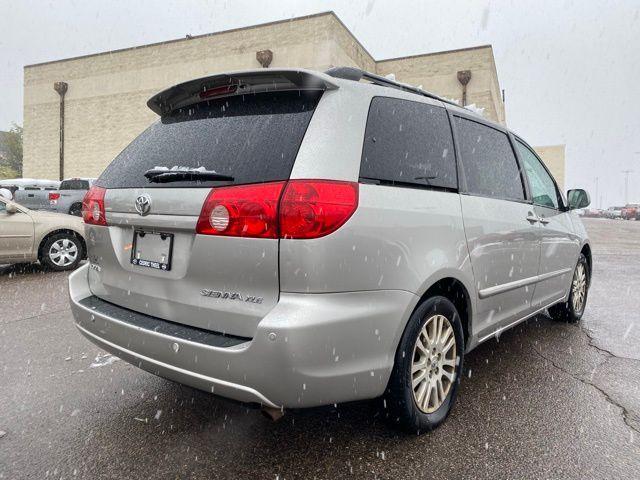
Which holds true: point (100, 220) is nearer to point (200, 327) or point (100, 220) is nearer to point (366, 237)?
point (200, 327)

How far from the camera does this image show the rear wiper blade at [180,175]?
205 cm

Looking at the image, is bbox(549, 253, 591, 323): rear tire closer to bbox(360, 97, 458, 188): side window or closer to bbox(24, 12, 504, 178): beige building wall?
bbox(360, 97, 458, 188): side window

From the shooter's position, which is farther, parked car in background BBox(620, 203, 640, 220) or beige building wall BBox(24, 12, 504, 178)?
parked car in background BBox(620, 203, 640, 220)

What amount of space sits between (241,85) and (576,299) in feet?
13.3

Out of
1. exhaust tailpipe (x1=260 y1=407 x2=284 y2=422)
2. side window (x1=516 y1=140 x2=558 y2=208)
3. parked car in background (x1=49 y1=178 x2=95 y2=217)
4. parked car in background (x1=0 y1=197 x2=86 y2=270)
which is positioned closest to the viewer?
exhaust tailpipe (x1=260 y1=407 x2=284 y2=422)

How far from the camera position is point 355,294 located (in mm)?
1929

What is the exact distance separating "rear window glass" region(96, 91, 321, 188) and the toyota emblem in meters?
0.08

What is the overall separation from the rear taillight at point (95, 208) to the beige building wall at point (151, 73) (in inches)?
767

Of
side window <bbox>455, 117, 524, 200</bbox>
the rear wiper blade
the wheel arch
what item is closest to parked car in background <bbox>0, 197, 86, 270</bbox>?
the rear wiper blade

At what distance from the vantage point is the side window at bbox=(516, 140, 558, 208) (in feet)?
12.5

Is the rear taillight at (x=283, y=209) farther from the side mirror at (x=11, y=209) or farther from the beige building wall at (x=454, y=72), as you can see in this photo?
the beige building wall at (x=454, y=72)

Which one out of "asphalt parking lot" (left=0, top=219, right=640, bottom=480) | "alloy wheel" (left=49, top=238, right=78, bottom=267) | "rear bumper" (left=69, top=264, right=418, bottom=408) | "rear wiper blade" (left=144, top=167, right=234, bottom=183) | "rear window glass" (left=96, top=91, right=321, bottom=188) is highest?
"rear window glass" (left=96, top=91, right=321, bottom=188)

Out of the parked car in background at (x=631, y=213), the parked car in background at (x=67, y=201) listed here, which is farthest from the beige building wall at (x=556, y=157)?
the parked car in background at (x=67, y=201)

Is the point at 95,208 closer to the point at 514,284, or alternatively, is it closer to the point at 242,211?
the point at 242,211
